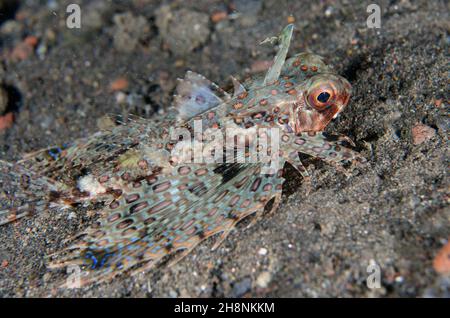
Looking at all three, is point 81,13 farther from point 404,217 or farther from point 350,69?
point 404,217

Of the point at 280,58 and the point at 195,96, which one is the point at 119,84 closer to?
the point at 195,96

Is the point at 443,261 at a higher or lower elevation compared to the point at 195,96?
lower

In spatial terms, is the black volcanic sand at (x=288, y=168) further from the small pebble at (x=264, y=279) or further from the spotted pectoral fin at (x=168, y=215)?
the spotted pectoral fin at (x=168, y=215)

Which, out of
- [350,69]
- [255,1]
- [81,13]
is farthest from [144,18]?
[350,69]

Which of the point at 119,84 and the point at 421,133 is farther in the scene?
the point at 119,84

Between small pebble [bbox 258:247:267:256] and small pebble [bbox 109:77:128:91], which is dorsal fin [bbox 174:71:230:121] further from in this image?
small pebble [bbox 109:77:128:91]

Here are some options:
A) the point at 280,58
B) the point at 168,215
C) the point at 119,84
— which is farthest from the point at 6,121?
the point at 280,58
